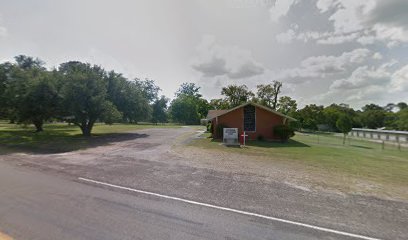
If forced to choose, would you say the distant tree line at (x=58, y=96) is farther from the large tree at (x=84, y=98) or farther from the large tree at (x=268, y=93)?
the large tree at (x=268, y=93)

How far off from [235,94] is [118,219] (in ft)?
161

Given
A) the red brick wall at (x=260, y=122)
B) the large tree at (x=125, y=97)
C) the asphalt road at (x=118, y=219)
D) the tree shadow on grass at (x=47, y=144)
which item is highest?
the large tree at (x=125, y=97)

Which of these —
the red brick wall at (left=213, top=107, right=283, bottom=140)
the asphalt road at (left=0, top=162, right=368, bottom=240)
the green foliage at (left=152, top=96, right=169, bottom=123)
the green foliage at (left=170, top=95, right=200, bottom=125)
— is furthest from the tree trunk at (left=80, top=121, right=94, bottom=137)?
the green foliage at (left=152, top=96, right=169, bottom=123)

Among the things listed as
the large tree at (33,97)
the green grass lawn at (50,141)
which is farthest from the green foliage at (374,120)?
the large tree at (33,97)

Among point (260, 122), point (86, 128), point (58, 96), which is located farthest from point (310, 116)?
point (58, 96)

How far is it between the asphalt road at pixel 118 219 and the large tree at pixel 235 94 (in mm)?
46762

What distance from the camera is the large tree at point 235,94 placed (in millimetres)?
51175

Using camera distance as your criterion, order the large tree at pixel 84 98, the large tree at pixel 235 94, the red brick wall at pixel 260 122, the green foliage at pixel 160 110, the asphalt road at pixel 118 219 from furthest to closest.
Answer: the green foliage at pixel 160 110 < the large tree at pixel 235 94 < the red brick wall at pixel 260 122 < the large tree at pixel 84 98 < the asphalt road at pixel 118 219

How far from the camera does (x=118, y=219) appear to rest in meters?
4.30

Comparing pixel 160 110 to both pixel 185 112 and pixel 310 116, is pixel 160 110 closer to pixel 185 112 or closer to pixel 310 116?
pixel 185 112

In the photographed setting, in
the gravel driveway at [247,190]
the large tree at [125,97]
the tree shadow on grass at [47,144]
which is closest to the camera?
the gravel driveway at [247,190]

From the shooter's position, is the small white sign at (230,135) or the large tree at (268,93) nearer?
the small white sign at (230,135)

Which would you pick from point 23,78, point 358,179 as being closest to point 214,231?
point 358,179

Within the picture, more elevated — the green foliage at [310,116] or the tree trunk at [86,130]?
the green foliage at [310,116]
